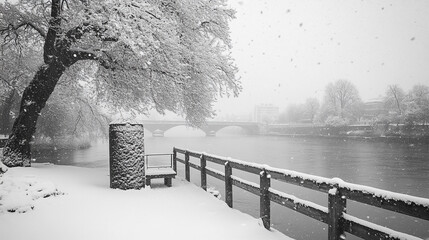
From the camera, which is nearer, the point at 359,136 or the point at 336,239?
the point at 336,239

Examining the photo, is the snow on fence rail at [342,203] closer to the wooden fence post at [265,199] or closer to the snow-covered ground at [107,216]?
the wooden fence post at [265,199]

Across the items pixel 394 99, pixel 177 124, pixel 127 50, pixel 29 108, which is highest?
pixel 394 99

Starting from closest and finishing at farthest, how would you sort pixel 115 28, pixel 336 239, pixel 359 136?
pixel 336 239 < pixel 115 28 < pixel 359 136

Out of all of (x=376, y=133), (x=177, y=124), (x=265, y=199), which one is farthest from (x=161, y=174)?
(x=177, y=124)

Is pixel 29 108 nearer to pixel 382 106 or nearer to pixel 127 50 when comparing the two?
pixel 127 50

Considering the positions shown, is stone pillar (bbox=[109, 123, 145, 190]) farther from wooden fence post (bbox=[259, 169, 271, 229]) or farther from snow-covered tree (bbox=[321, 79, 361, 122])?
snow-covered tree (bbox=[321, 79, 361, 122])

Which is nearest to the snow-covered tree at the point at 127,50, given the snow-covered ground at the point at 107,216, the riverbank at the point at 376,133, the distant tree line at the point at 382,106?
the snow-covered ground at the point at 107,216

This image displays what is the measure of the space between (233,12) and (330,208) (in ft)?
36.4

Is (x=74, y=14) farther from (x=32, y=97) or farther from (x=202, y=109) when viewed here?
(x=202, y=109)

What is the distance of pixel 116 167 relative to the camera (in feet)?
22.8

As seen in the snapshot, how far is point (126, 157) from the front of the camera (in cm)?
697

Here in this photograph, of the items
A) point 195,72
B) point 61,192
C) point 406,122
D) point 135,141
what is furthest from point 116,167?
point 406,122

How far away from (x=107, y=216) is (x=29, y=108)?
6.70 m

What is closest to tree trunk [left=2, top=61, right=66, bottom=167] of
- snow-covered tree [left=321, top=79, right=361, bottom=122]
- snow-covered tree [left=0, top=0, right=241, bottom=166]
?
snow-covered tree [left=0, top=0, right=241, bottom=166]
